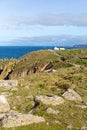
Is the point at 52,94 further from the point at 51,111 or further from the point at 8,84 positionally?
the point at 8,84

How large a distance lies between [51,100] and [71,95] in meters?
2.58

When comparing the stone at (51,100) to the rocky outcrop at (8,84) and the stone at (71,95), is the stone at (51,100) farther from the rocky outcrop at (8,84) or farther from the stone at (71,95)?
the rocky outcrop at (8,84)

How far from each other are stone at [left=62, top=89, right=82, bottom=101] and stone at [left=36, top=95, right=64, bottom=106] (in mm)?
1031

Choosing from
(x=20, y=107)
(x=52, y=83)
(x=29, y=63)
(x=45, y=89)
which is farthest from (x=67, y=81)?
(x=29, y=63)

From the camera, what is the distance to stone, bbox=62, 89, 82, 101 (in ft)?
87.2

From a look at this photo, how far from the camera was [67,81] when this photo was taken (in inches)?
1303

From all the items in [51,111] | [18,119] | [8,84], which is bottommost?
[51,111]

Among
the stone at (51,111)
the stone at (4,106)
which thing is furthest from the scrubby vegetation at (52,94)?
the stone at (4,106)

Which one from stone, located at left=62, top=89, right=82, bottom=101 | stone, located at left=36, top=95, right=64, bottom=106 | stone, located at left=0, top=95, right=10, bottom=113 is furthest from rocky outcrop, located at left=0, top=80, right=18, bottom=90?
stone, located at left=62, top=89, right=82, bottom=101

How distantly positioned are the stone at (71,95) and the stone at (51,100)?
1031 mm

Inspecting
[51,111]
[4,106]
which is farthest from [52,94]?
[4,106]

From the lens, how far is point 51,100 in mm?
25109

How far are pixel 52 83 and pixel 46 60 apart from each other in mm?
66295

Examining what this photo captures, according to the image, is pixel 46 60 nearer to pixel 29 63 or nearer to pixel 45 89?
pixel 29 63
